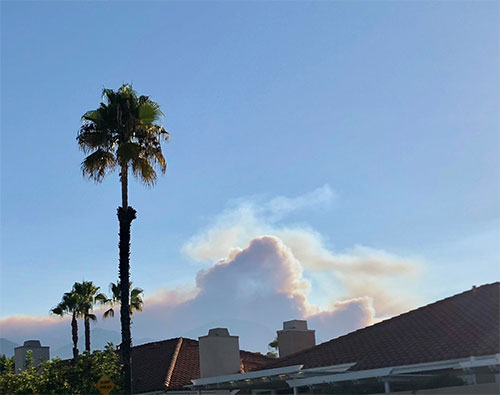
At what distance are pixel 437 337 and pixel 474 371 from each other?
239cm

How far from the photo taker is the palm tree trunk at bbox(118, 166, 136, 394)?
2544cm

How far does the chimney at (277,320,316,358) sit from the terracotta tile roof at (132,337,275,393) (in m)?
1.59

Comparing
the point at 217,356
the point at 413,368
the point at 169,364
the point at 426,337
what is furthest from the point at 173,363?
the point at 413,368

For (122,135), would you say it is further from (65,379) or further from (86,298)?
(86,298)

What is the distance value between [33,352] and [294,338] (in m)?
20.9

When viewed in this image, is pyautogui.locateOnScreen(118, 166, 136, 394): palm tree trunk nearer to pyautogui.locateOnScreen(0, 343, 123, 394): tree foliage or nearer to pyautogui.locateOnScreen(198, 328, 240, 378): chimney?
pyautogui.locateOnScreen(0, 343, 123, 394): tree foliage

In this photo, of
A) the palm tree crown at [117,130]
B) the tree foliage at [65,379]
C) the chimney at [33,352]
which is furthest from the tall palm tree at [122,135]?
the chimney at [33,352]

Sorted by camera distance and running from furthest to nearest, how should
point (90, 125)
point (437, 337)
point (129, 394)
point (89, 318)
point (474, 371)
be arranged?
point (89, 318)
point (90, 125)
point (129, 394)
point (437, 337)
point (474, 371)

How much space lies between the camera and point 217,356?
28594 millimetres

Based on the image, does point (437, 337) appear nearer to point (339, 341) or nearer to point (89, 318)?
point (339, 341)

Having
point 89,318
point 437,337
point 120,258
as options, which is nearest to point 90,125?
point 120,258

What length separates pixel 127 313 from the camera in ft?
84.7

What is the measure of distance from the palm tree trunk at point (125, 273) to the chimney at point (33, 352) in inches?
769

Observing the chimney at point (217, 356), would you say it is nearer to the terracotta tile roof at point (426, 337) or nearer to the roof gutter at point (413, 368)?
the terracotta tile roof at point (426, 337)
